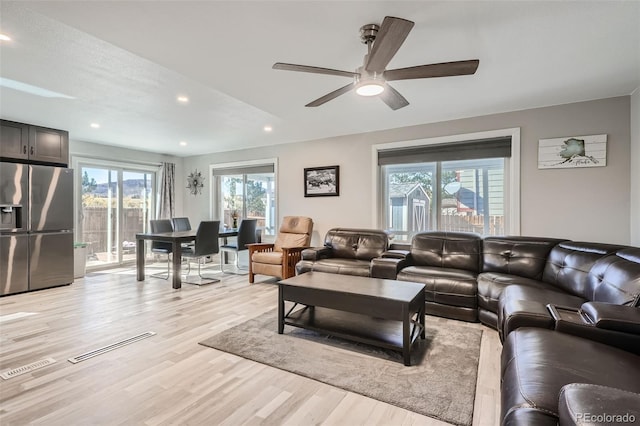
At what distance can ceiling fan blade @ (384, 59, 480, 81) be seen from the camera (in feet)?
6.29

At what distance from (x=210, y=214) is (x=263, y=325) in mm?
4413

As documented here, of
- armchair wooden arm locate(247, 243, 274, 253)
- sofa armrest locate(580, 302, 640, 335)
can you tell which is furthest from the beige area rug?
armchair wooden arm locate(247, 243, 274, 253)

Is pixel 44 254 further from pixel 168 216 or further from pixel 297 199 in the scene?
pixel 297 199

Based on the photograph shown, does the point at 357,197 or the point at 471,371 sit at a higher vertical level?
the point at 357,197

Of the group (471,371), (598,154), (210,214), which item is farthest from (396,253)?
(210,214)

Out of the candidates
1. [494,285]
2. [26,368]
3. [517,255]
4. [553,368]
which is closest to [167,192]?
[26,368]

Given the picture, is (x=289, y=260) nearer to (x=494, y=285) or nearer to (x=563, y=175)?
(x=494, y=285)

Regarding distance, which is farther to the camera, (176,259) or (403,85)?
(176,259)

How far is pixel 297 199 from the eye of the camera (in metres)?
5.59

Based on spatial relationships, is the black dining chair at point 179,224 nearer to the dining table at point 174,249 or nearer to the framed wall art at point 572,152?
the dining table at point 174,249

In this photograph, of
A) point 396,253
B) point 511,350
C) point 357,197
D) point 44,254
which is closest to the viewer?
point 511,350

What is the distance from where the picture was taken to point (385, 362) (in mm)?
2293

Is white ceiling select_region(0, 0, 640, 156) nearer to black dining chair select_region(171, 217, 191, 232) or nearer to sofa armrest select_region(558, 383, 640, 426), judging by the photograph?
sofa armrest select_region(558, 383, 640, 426)

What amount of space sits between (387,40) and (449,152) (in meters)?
2.90
